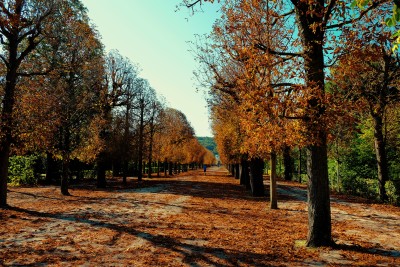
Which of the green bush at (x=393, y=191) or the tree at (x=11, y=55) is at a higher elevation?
the tree at (x=11, y=55)

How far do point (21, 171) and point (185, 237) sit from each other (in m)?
20.7

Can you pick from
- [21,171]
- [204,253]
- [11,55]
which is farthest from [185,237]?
[21,171]

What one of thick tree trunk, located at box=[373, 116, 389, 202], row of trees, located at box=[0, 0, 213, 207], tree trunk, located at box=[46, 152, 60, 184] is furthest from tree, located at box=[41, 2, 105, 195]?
thick tree trunk, located at box=[373, 116, 389, 202]

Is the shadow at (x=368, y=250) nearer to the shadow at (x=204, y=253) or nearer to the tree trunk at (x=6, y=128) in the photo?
the shadow at (x=204, y=253)

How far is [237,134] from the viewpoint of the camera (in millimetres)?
18062

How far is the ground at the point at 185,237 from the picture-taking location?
5988 mm

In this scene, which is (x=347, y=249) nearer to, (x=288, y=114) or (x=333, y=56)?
(x=288, y=114)

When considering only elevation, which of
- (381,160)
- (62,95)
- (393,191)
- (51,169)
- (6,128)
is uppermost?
(62,95)

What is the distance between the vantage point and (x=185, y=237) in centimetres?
788

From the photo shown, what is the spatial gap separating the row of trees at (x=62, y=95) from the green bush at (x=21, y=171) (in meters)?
1.07

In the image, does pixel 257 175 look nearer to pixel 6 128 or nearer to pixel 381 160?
pixel 381 160

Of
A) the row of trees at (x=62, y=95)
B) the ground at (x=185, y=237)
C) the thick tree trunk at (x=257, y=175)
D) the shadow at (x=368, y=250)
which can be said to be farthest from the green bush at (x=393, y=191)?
the row of trees at (x=62, y=95)

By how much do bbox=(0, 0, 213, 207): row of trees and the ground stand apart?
3.74m

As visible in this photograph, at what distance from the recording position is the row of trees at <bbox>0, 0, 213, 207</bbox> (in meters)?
12.5
